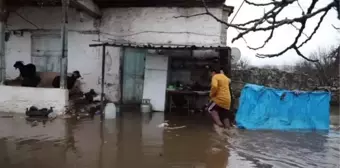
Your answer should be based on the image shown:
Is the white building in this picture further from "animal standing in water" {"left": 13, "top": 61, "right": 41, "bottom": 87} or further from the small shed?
"animal standing in water" {"left": 13, "top": 61, "right": 41, "bottom": 87}

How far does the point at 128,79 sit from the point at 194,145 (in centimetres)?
689

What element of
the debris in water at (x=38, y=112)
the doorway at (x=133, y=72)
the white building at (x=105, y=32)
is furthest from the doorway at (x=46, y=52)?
the debris in water at (x=38, y=112)

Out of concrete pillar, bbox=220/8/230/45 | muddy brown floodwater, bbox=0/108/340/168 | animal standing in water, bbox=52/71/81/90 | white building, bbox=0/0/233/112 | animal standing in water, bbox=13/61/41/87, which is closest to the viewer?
muddy brown floodwater, bbox=0/108/340/168

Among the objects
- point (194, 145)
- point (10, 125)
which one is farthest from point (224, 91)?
point (10, 125)

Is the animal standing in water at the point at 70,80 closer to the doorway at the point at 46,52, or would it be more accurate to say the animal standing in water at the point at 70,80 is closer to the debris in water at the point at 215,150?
the doorway at the point at 46,52

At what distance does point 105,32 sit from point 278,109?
7.17 meters

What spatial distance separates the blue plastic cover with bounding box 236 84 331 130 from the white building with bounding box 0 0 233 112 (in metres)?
3.69

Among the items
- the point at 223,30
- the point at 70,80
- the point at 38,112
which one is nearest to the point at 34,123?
the point at 38,112

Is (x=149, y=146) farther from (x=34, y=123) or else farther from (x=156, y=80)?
(x=156, y=80)

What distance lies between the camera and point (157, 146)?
25.6ft

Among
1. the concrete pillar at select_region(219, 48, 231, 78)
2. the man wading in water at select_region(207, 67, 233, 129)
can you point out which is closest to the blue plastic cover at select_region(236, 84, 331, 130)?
the man wading in water at select_region(207, 67, 233, 129)

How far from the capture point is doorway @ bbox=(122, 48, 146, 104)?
1434cm

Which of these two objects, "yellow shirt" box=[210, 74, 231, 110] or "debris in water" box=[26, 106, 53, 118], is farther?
"debris in water" box=[26, 106, 53, 118]

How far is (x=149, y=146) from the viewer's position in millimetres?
7789
